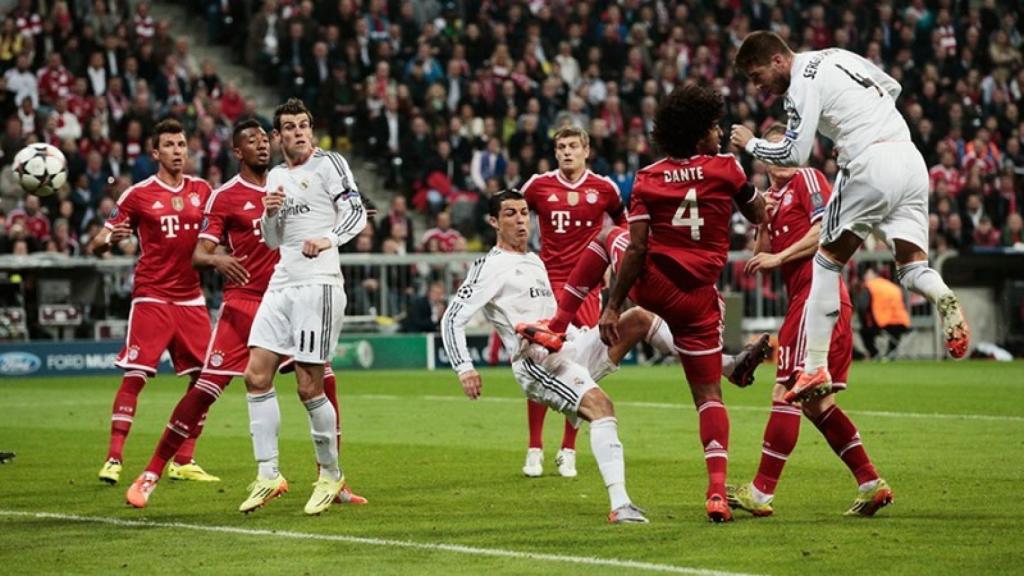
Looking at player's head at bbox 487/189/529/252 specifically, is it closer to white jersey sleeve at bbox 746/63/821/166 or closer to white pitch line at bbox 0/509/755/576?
white jersey sleeve at bbox 746/63/821/166

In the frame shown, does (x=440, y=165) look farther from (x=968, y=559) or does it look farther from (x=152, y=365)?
(x=968, y=559)

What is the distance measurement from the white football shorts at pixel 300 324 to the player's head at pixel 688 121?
255 centimetres

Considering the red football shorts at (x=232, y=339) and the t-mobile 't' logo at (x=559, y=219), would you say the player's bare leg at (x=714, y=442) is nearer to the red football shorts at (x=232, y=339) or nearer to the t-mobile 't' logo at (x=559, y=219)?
the red football shorts at (x=232, y=339)

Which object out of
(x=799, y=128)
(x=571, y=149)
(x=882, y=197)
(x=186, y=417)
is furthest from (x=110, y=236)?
(x=882, y=197)

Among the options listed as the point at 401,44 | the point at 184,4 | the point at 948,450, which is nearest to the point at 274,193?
the point at 948,450

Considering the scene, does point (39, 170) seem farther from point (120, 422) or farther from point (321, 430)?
point (321, 430)

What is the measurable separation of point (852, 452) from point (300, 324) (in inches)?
142

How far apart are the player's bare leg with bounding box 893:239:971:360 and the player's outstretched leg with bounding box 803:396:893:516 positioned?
31.7 inches

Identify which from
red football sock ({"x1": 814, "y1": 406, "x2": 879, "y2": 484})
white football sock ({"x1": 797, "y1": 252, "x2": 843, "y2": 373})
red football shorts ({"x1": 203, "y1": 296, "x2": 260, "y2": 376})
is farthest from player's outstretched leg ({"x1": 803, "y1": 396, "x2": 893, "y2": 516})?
red football shorts ({"x1": 203, "y1": 296, "x2": 260, "y2": 376})

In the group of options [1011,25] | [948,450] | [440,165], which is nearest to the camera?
[948,450]

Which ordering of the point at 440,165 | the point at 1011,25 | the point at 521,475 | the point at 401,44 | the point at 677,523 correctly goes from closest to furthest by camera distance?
the point at 677,523
the point at 521,475
the point at 440,165
the point at 401,44
the point at 1011,25

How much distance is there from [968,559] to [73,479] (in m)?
7.51

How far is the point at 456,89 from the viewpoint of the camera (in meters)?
32.1

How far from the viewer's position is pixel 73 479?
43.4 ft
